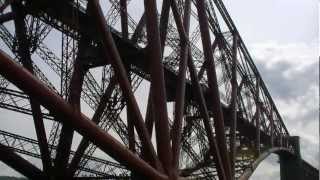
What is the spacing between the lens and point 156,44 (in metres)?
11.9

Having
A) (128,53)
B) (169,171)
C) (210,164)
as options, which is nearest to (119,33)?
(128,53)

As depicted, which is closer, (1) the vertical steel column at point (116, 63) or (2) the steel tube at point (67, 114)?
(2) the steel tube at point (67, 114)

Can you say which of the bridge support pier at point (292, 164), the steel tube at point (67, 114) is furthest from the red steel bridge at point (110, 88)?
the bridge support pier at point (292, 164)

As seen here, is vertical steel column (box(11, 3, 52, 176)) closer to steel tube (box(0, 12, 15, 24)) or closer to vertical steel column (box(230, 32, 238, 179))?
steel tube (box(0, 12, 15, 24))

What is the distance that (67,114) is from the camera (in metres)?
8.81

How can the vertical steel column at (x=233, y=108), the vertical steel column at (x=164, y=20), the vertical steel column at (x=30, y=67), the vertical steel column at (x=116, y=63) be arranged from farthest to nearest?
1. the vertical steel column at (x=233, y=108)
2. the vertical steel column at (x=30, y=67)
3. the vertical steel column at (x=164, y=20)
4. the vertical steel column at (x=116, y=63)

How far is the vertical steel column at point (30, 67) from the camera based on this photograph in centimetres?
1488

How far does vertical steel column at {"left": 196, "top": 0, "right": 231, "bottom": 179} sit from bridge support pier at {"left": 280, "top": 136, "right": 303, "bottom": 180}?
34.6 metres

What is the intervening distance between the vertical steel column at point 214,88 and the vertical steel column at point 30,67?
6000 millimetres

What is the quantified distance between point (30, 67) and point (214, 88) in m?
6.42

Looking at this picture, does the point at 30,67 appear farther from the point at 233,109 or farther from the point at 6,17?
the point at 233,109

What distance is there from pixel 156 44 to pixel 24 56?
519 centimetres

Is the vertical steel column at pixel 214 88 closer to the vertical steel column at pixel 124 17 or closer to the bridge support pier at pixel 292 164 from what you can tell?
the vertical steel column at pixel 124 17

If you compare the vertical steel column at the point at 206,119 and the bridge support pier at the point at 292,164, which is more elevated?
the bridge support pier at the point at 292,164
